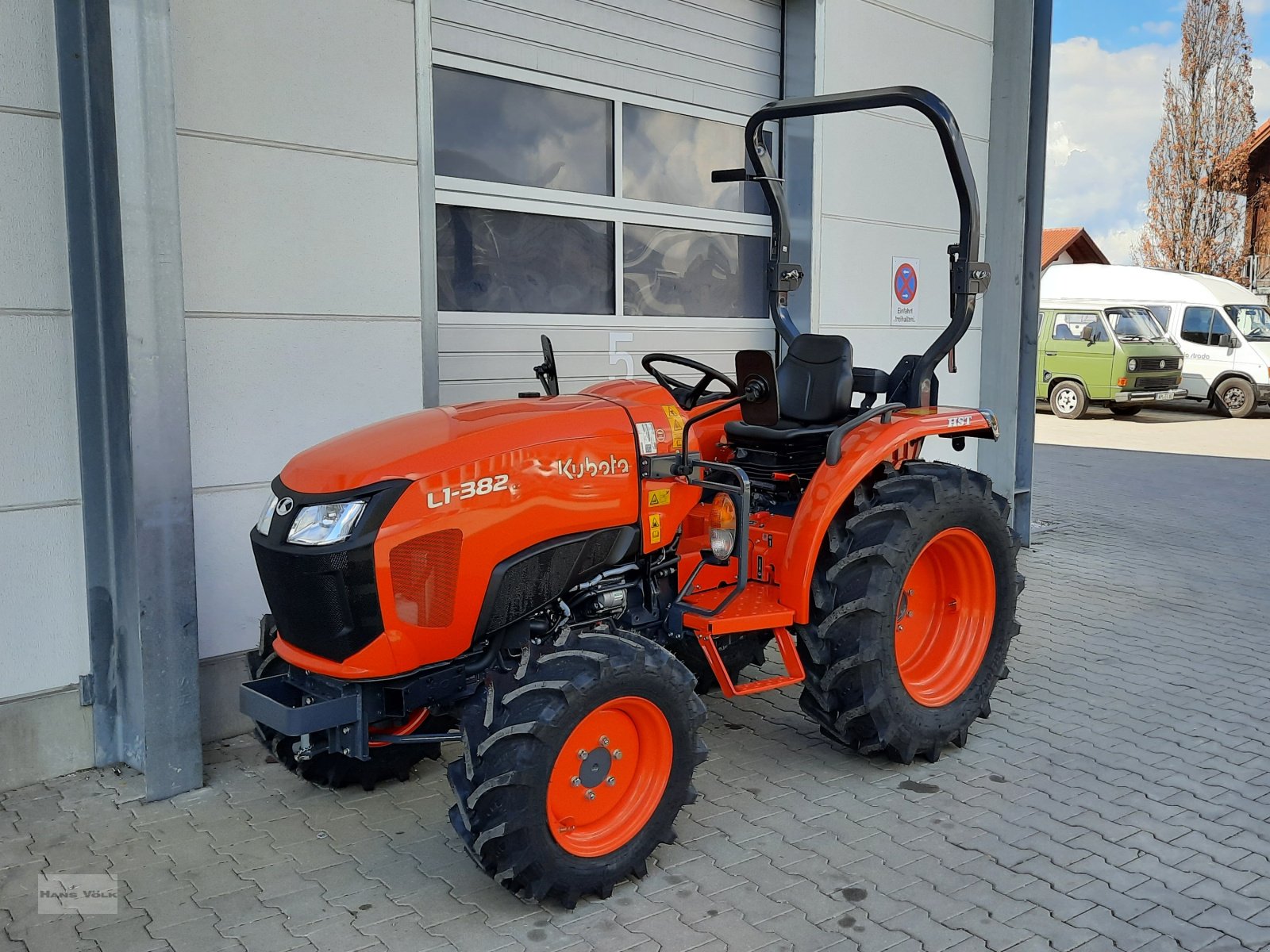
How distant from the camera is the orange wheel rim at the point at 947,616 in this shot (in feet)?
13.4

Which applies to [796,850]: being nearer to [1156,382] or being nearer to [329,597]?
[329,597]

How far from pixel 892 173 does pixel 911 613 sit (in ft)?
12.5

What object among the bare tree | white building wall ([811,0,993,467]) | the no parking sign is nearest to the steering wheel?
white building wall ([811,0,993,467])

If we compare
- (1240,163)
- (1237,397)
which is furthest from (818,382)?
(1240,163)

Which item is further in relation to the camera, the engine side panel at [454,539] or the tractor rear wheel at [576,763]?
the engine side panel at [454,539]

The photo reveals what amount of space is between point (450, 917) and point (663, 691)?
81 cm

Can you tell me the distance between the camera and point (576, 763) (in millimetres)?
2949

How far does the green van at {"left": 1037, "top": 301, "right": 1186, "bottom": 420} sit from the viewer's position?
16.4 m

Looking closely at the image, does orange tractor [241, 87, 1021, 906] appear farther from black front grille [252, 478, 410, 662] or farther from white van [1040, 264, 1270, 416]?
white van [1040, 264, 1270, 416]

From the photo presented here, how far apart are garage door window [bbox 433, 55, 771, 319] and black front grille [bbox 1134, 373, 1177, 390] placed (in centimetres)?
1189

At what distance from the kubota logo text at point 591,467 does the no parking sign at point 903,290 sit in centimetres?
429

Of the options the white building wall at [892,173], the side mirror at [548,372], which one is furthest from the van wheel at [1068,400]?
the side mirror at [548,372]

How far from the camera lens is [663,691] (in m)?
3.02

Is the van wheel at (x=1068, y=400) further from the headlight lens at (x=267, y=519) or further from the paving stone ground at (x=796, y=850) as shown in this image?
the headlight lens at (x=267, y=519)
